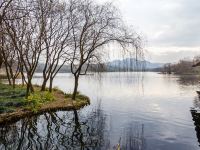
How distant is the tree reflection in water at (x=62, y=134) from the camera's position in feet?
55.9

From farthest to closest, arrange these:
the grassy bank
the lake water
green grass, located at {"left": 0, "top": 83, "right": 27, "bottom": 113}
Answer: green grass, located at {"left": 0, "top": 83, "right": 27, "bottom": 113} < the grassy bank < the lake water

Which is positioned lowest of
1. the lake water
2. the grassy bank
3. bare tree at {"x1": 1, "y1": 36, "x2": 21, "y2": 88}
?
the lake water

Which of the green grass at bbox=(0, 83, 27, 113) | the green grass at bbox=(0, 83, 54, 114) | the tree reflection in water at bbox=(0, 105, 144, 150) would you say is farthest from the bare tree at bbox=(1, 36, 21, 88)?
the tree reflection in water at bbox=(0, 105, 144, 150)

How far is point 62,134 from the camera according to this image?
19.8 meters

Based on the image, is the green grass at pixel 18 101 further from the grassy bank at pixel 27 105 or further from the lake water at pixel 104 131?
the lake water at pixel 104 131

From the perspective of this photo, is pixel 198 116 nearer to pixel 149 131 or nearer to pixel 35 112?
pixel 149 131

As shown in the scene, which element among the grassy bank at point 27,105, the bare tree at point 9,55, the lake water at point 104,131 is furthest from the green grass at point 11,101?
the bare tree at point 9,55

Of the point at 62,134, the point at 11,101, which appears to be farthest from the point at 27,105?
the point at 62,134

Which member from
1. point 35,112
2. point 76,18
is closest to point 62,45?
point 76,18

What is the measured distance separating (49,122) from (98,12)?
46.2ft

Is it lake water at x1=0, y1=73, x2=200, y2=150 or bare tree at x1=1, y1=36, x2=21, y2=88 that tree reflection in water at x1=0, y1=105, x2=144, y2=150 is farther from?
bare tree at x1=1, y1=36, x2=21, y2=88

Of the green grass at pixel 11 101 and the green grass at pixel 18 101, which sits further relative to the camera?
the green grass at pixel 18 101

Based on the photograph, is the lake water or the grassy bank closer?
the lake water

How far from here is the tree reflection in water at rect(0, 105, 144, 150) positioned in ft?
55.9
